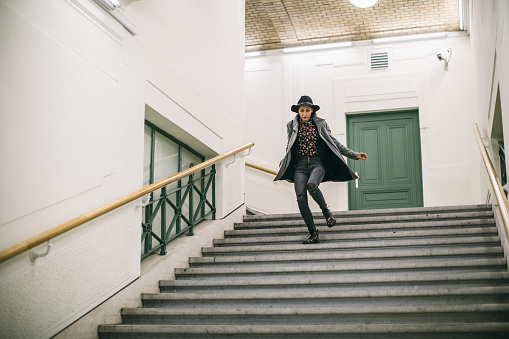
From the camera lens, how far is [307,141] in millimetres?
5574

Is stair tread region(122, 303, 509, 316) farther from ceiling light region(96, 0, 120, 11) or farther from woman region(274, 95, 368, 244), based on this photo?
ceiling light region(96, 0, 120, 11)

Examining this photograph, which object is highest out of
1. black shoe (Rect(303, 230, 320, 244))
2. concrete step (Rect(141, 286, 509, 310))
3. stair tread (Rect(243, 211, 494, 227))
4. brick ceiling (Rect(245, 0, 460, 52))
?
brick ceiling (Rect(245, 0, 460, 52))

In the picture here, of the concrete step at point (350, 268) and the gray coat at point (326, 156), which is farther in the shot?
the gray coat at point (326, 156)

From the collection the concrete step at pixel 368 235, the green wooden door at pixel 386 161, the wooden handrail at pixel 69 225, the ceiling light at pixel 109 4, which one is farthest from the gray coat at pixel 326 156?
the green wooden door at pixel 386 161

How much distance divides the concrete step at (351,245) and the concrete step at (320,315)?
4.26 feet

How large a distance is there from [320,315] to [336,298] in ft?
0.94

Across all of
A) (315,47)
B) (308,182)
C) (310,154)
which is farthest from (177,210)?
(315,47)

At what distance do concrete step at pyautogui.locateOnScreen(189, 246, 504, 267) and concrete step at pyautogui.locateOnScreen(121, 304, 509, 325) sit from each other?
1023 millimetres

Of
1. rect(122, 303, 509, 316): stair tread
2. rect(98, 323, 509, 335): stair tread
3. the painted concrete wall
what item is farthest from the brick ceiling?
rect(98, 323, 509, 335): stair tread

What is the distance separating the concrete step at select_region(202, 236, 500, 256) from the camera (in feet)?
15.6

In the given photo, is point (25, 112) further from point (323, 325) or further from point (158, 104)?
point (323, 325)

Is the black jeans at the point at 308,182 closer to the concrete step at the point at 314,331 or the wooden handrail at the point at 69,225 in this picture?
the wooden handrail at the point at 69,225

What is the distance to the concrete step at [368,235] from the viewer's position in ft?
16.5

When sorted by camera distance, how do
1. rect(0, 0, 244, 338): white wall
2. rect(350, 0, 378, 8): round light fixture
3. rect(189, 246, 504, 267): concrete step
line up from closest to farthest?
rect(0, 0, 244, 338): white wall
rect(189, 246, 504, 267): concrete step
rect(350, 0, 378, 8): round light fixture
